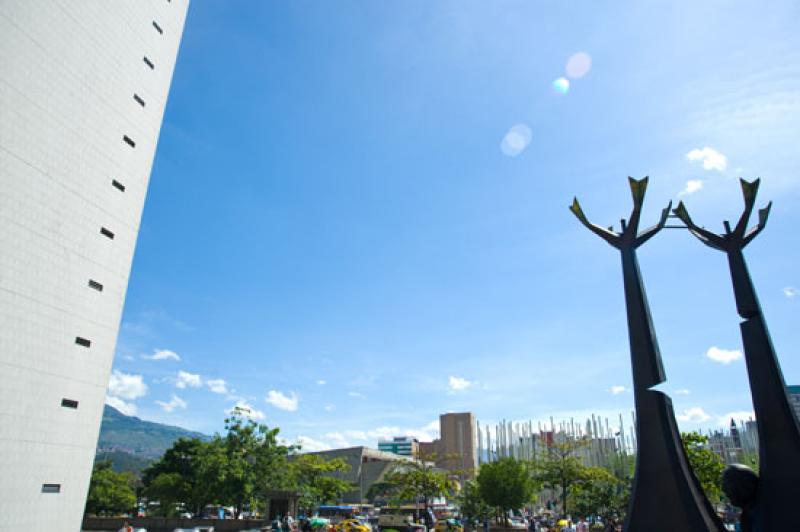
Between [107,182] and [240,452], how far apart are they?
79.7 ft

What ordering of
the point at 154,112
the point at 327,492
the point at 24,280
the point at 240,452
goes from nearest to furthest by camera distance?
1. the point at 24,280
2. the point at 154,112
3. the point at 240,452
4. the point at 327,492

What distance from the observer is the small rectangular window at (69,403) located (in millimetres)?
19641

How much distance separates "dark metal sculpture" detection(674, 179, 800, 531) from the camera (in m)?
8.60

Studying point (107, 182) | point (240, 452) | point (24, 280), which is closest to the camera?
point (24, 280)

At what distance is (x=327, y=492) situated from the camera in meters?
49.9

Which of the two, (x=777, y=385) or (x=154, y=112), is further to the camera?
(x=154, y=112)

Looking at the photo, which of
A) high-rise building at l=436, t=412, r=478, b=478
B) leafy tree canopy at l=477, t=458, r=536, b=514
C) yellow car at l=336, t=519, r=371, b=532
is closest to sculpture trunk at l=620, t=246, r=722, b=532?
yellow car at l=336, t=519, r=371, b=532

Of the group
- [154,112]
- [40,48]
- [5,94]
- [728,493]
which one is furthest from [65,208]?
[728,493]

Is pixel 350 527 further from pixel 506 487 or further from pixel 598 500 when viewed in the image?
pixel 598 500

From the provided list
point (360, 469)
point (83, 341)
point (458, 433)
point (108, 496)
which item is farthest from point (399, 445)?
point (83, 341)

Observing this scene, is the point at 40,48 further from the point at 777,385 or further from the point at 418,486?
the point at 418,486

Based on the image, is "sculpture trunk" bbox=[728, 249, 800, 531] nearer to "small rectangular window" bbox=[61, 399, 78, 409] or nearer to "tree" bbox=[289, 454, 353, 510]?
"small rectangular window" bbox=[61, 399, 78, 409]

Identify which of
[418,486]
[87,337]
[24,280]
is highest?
[24,280]

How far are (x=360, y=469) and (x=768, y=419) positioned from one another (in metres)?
87.4
